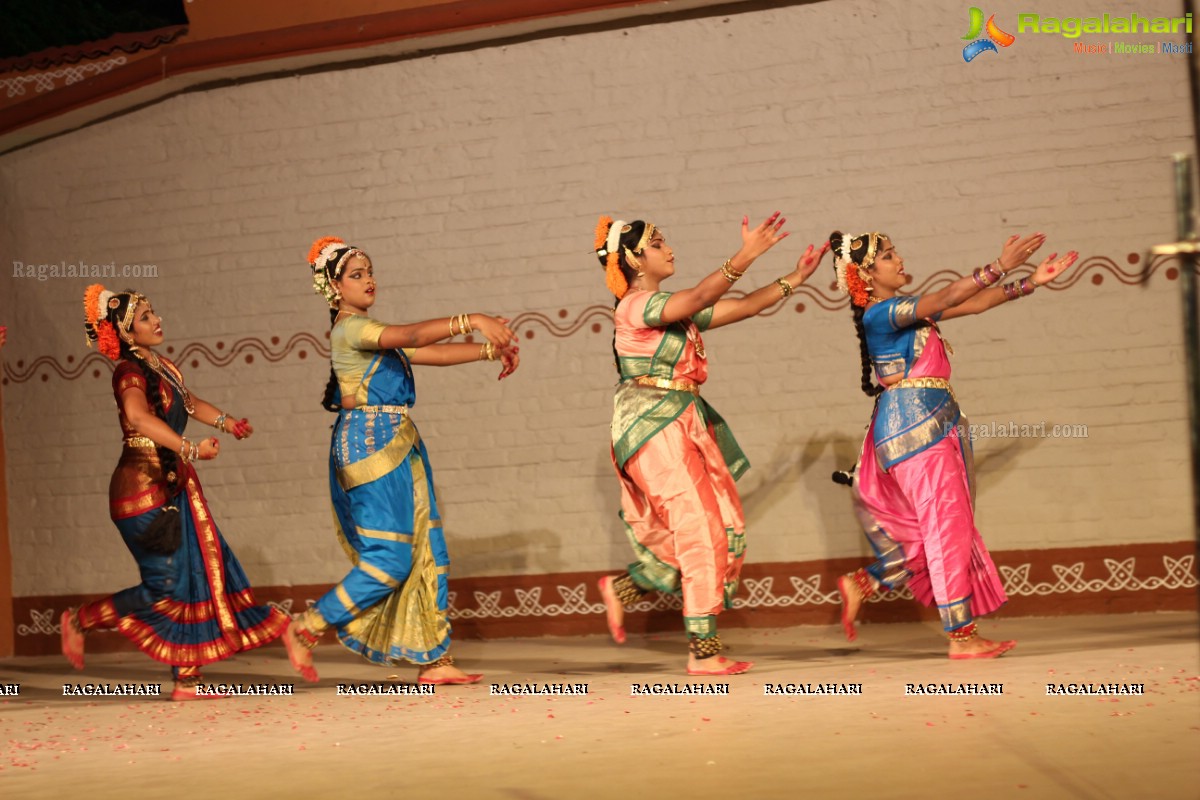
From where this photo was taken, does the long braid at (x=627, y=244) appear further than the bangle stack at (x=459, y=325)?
Yes

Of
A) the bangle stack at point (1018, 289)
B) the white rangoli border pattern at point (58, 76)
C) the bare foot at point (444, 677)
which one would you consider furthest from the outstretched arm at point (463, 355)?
the white rangoli border pattern at point (58, 76)

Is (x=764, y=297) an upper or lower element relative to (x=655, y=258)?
lower

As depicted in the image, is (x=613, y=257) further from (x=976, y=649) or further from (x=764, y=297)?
(x=976, y=649)

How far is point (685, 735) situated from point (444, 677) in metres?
1.65

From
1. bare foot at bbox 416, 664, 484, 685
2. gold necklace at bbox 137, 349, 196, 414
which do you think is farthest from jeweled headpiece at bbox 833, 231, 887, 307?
gold necklace at bbox 137, 349, 196, 414

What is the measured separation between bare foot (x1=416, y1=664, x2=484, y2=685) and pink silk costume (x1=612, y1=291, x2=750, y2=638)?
0.72 meters

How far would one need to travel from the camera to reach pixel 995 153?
243 inches

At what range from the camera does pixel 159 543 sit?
5363mm

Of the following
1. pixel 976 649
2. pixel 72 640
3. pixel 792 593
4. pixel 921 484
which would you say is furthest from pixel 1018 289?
pixel 72 640

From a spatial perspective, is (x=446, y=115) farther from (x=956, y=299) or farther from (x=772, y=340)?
(x=956, y=299)

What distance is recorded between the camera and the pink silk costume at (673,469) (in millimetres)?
4965

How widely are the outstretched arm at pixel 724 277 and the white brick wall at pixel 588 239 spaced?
1658mm

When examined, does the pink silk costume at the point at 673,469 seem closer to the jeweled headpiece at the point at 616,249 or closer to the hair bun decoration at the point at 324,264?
the jeweled headpiece at the point at 616,249
